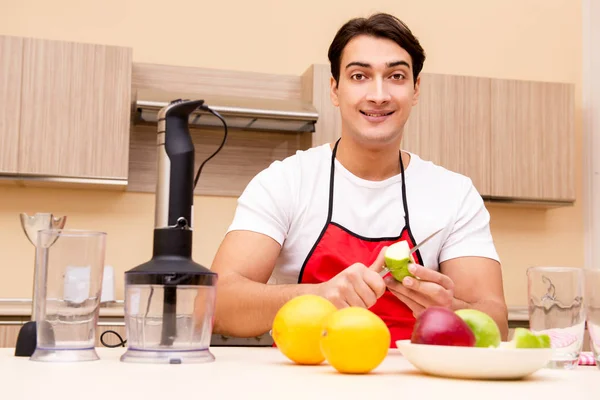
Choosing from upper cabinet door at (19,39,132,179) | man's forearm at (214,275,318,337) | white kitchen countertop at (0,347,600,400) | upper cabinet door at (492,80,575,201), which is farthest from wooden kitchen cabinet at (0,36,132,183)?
white kitchen countertop at (0,347,600,400)

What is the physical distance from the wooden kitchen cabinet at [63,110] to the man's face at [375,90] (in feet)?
4.46

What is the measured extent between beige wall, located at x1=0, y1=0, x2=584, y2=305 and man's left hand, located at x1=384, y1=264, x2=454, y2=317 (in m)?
2.14

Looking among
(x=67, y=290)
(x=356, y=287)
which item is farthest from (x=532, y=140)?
(x=67, y=290)

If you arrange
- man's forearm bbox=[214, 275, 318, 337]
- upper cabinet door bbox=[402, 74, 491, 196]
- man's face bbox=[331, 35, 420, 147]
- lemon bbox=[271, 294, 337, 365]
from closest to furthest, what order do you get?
lemon bbox=[271, 294, 337, 365]
man's forearm bbox=[214, 275, 318, 337]
man's face bbox=[331, 35, 420, 147]
upper cabinet door bbox=[402, 74, 491, 196]

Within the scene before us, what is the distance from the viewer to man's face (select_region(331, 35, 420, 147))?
195 cm

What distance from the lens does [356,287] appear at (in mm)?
1259

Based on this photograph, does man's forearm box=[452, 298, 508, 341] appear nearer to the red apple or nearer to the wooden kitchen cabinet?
the red apple

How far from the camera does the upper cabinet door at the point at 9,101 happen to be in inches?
118

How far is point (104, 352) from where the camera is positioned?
3.81ft

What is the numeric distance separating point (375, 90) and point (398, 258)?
0.78 meters

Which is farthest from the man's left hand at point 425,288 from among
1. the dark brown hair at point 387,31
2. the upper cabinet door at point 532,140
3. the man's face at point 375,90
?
the upper cabinet door at point 532,140

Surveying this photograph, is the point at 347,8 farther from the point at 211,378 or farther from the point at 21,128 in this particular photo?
the point at 211,378

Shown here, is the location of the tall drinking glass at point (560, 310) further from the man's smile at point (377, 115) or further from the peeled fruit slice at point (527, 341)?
the man's smile at point (377, 115)

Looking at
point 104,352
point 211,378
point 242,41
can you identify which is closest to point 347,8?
point 242,41
